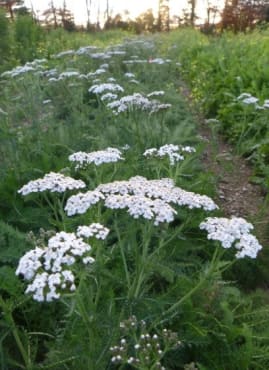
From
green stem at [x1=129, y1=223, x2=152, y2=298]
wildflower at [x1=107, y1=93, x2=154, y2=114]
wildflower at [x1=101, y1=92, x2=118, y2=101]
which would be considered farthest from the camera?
wildflower at [x1=101, y1=92, x2=118, y2=101]

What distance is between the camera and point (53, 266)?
1.88 m

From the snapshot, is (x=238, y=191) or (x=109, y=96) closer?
(x=109, y=96)

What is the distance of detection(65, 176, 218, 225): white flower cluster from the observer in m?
2.27

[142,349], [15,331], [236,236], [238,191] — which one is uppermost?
[236,236]

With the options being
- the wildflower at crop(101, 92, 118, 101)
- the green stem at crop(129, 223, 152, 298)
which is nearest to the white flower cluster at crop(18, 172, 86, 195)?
the green stem at crop(129, 223, 152, 298)

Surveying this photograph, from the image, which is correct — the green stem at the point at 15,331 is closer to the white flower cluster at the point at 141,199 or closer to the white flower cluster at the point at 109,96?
the white flower cluster at the point at 141,199

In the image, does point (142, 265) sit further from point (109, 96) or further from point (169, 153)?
point (109, 96)

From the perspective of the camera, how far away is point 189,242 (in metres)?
3.52

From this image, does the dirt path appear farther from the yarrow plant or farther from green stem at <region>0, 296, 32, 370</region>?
green stem at <region>0, 296, 32, 370</region>

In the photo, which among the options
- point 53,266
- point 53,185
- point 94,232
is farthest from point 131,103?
point 53,266

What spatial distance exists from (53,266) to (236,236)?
0.91 meters

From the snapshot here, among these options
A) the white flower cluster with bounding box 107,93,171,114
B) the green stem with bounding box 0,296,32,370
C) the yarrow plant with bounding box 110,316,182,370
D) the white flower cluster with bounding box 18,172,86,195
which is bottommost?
the green stem with bounding box 0,296,32,370

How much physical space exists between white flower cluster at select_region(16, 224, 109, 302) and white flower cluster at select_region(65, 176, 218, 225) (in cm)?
36

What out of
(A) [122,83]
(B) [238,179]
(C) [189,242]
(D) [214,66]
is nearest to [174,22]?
(D) [214,66]
